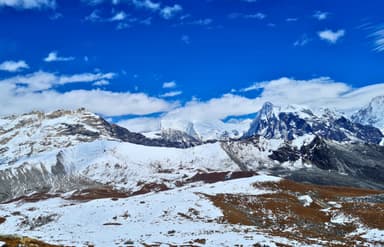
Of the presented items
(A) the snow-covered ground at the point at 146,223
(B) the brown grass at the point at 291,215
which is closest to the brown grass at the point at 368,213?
(B) the brown grass at the point at 291,215

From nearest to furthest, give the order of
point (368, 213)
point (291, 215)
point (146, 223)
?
point (146, 223) → point (368, 213) → point (291, 215)

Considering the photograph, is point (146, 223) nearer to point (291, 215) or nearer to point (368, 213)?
point (291, 215)

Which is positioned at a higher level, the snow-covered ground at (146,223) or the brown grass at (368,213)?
the snow-covered ground at (146,223)

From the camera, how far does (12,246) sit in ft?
126

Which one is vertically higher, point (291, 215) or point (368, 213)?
point (291, 215)

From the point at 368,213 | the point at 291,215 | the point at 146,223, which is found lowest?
the point at 368,213

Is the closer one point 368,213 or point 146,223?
point 146,223

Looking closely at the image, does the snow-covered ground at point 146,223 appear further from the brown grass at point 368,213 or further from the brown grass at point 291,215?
the brown grass at point 368,213

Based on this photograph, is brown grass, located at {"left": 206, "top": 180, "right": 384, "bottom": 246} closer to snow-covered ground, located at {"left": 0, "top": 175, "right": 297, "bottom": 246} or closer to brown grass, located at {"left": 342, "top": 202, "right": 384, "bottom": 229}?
brown grass, located at {"left": 342, "top": 202, "right": 384, "bottom": 229}

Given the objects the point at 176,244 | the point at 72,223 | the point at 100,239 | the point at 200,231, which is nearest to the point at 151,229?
the point at 200,231

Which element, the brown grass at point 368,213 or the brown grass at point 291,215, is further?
the brown grass at point 368,213

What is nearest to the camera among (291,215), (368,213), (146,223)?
(146,223)

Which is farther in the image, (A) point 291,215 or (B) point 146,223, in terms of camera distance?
(A) point 291,215

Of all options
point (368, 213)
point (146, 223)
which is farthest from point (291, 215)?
point (146, 223)
